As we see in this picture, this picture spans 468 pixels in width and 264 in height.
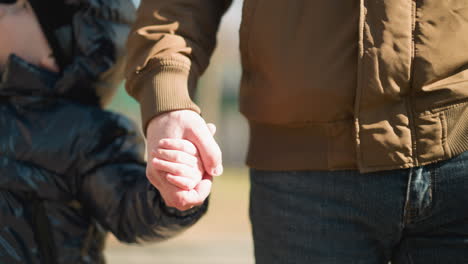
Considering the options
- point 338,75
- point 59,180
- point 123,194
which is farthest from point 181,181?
point 59,180

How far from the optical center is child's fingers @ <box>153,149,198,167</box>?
131 centimetres

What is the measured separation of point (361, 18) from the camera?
1354 mm

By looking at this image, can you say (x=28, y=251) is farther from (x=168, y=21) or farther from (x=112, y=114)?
(x=168, y=21)

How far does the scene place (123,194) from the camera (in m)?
1.82

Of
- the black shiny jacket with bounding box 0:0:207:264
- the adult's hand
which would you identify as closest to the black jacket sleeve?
the black shiny jacket with bounding box 0:0:207:264

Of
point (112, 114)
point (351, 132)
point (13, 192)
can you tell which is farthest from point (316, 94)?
point (13, 192)

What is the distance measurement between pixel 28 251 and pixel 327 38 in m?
1.03

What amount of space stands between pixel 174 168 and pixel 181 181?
3 centimetres

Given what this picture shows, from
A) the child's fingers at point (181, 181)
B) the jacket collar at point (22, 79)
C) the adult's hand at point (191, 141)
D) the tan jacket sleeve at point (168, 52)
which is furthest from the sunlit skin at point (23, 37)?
the child's fingers at point (181, 181)

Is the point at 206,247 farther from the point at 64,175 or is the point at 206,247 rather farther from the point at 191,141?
the point at 191,141

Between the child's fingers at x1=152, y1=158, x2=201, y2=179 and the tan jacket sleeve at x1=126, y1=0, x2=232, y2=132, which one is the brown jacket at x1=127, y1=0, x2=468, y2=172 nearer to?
the tan jacket sleeve at x1=126, y1=0, x2=232, y2=132

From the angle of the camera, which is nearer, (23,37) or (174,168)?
(174,168)

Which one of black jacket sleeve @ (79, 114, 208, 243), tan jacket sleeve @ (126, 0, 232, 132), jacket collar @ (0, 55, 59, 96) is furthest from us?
jacket collar @ (0, 55, 59, 96)

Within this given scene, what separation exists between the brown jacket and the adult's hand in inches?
1.4
